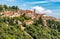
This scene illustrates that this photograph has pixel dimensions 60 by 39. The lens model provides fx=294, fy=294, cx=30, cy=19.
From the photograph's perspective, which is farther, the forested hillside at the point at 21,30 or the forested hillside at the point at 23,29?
the forested hillside at the point at 23,29

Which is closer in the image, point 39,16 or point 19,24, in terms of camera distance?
point 19,24

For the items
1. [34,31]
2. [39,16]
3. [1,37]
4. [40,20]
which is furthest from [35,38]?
[39,16]

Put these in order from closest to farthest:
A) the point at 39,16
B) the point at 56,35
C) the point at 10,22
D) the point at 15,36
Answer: the point at 15,36, the point at 10,22, the point at 56,35, the point at 39,16

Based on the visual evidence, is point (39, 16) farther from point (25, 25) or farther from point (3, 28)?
point (3, 28)

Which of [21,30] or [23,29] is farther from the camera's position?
[23,29]

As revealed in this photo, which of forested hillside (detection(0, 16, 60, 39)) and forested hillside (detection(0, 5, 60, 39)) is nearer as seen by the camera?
forested hillside (detection(0, 16, 60, 39))

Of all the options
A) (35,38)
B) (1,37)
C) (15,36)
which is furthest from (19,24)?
(1,37)

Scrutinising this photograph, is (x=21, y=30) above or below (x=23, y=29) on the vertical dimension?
above

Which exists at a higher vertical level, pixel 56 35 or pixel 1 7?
pixel 1 7

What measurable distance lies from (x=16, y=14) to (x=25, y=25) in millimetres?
Result: 5578

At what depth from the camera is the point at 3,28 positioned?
38.6 m

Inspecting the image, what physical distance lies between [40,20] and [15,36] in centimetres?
1755

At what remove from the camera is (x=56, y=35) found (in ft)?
163

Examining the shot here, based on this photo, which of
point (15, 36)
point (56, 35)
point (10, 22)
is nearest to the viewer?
point (15, 36)
